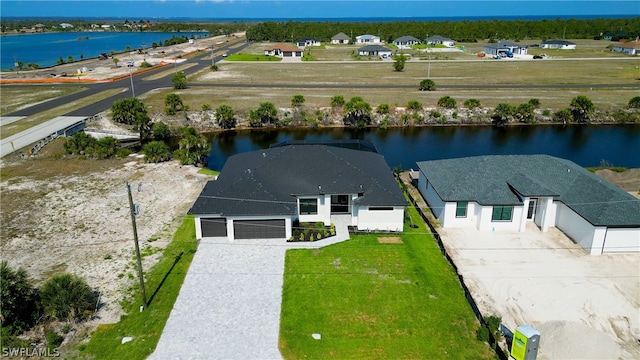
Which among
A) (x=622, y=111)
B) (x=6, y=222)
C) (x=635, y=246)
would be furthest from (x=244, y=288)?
(x=622, y=111)

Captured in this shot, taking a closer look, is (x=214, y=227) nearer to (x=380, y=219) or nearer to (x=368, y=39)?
(x=380, y=219)

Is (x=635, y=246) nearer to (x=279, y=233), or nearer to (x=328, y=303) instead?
(x=328, y=303)

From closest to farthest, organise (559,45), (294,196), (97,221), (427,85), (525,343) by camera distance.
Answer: (525,343)
(294,196)
(97,221)
(427,85)
(559,45)

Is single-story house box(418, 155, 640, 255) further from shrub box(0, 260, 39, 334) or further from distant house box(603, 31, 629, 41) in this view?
distant house box(603, 31, 629, 41)

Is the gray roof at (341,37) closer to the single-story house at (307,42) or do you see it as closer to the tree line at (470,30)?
the tree line at (470,30)

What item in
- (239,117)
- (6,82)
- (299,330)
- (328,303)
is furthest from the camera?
(6,82)

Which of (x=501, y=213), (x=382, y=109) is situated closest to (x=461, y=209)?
(x=501, y=213)
